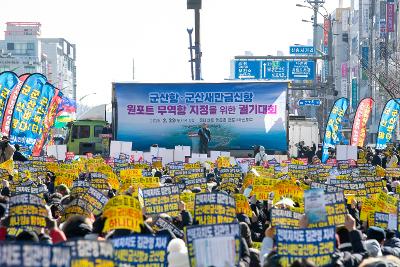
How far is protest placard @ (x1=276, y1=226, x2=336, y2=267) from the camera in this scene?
9391 millimetres

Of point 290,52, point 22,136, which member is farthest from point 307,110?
point 22,136

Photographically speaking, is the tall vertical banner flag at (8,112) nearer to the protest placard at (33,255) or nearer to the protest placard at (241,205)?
the protest placard at (241,205)

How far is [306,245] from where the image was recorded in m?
9.47

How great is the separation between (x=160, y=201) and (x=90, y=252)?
22.8ft

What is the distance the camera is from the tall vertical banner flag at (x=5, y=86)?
32.2m

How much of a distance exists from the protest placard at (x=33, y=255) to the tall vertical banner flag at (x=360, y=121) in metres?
37.0

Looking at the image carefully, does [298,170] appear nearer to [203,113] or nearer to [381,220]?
[381,220]

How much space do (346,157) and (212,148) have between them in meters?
4.39

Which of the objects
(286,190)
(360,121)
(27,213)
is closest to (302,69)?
(360,121)

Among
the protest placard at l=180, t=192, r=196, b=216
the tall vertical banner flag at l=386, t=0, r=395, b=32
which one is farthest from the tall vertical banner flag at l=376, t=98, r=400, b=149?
the tall vertical banner flag at l=386, t=0, r=395, b=32

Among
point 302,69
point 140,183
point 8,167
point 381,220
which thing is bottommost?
point 381,220

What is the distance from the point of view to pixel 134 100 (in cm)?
3828

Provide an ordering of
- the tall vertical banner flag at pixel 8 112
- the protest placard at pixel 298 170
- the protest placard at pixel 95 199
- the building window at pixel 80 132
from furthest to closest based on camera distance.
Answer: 1. the building window at pixel 80 132
2. the tall vertical banner flag at pixel 8 112
3. the protest placard at pixel 298 170
4. the protest placard at pixel 95 199

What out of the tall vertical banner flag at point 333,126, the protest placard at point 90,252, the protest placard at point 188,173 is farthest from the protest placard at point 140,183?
the tall vertical banner flag at point 333,126
